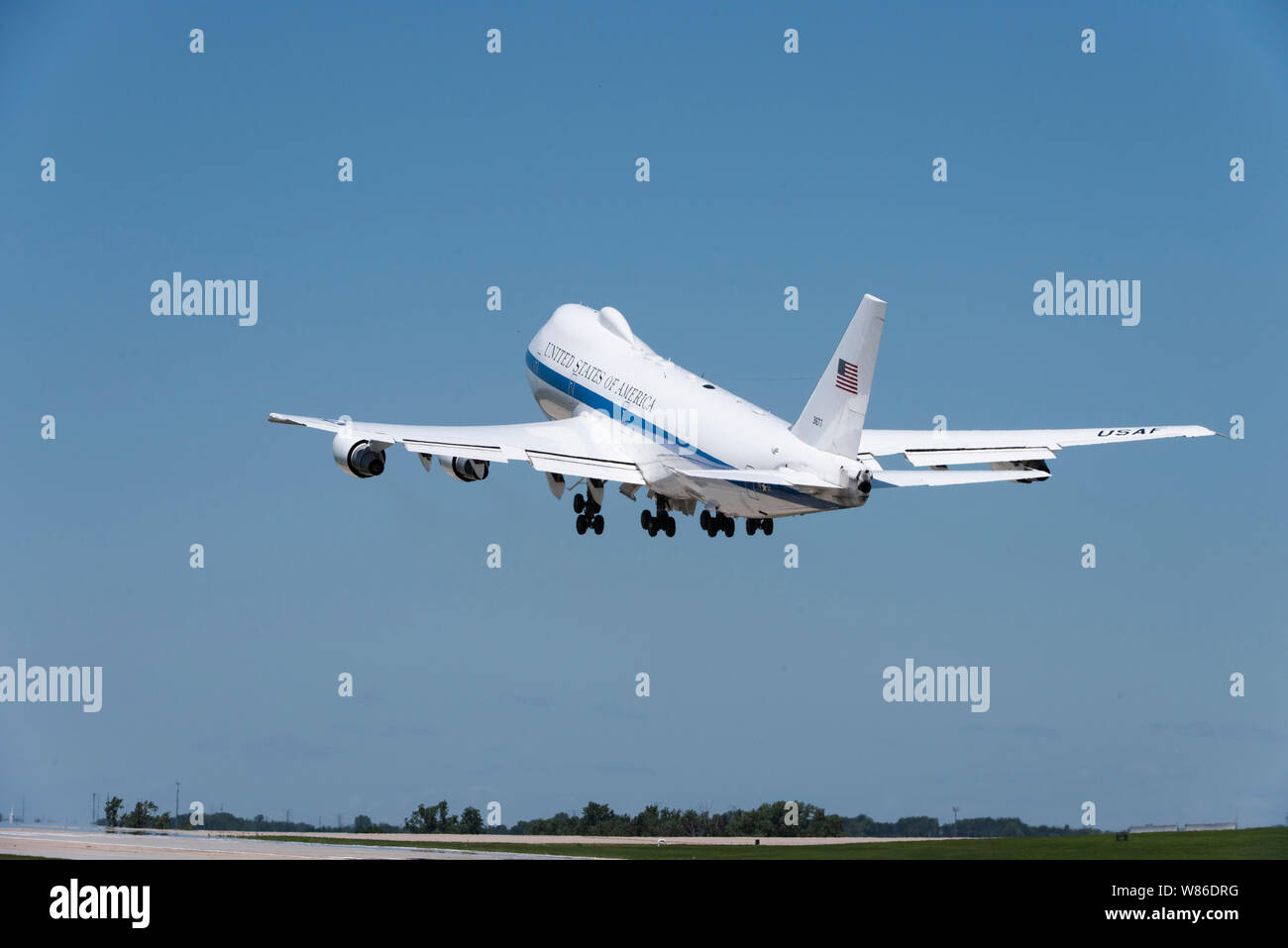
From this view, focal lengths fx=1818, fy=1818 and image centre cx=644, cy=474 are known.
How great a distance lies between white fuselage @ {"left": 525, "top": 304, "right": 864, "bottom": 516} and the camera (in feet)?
211

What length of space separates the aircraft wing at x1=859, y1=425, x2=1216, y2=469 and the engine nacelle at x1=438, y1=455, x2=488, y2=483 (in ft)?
50.4

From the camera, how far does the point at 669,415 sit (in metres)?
71.7

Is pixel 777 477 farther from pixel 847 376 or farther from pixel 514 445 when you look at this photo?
pixel 514 445

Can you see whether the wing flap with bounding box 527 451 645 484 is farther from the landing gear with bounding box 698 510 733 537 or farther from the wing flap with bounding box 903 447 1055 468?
the wing flap with bounding box 903 447 1055 468

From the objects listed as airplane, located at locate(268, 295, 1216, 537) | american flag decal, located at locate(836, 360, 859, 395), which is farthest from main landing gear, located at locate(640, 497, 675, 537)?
american flag decal, located at locate(836, 360, 859, 395)

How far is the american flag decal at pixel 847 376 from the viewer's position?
62656mm

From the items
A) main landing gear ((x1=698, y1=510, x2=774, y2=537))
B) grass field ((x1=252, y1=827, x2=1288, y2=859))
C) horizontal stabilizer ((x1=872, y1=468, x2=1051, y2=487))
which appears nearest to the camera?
horizontal stabilizer ((x1=872, y1=468, x2=1051, y2=487))
